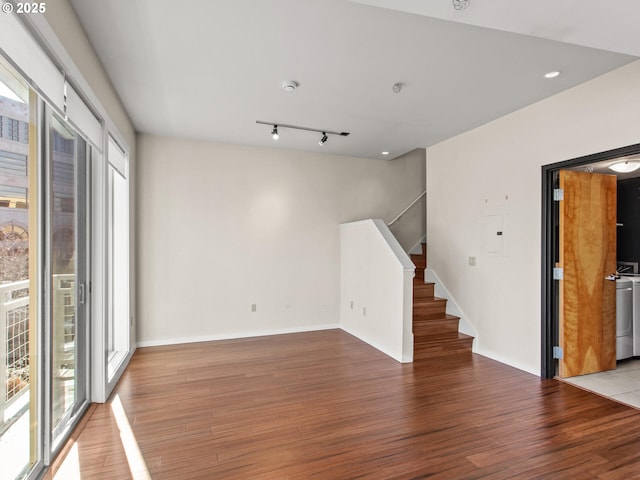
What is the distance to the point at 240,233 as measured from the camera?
501 centimetres

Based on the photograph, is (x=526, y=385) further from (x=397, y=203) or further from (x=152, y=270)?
(x=152, y=270)

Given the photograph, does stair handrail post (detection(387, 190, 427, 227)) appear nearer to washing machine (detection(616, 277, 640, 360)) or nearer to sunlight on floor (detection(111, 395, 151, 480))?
washing machine (detection(616, 277, 640, 360))

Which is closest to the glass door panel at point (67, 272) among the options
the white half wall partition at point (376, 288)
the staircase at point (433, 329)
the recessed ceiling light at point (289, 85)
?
the recessed ceiling light at point (289, 85)

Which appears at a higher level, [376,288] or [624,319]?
[376,288]

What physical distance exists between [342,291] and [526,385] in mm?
2822

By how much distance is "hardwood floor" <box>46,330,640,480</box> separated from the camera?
2.07 meters

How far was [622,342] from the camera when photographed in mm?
3805

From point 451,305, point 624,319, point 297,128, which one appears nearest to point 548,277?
point 624,319

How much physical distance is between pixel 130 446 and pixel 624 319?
15.9ft

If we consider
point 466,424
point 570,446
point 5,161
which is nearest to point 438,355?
point 466,424

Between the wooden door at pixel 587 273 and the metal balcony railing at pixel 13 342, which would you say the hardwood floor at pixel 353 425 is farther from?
the metal balcony railing at pixel 13 342

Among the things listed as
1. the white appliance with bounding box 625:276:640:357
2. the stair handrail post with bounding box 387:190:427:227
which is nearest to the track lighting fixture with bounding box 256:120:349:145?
the stair handrail post with bounding box 387:190:427:227

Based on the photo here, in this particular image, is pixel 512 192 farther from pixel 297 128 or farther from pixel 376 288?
pixel 297 128

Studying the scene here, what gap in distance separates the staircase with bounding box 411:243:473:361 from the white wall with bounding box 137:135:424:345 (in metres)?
1.49
